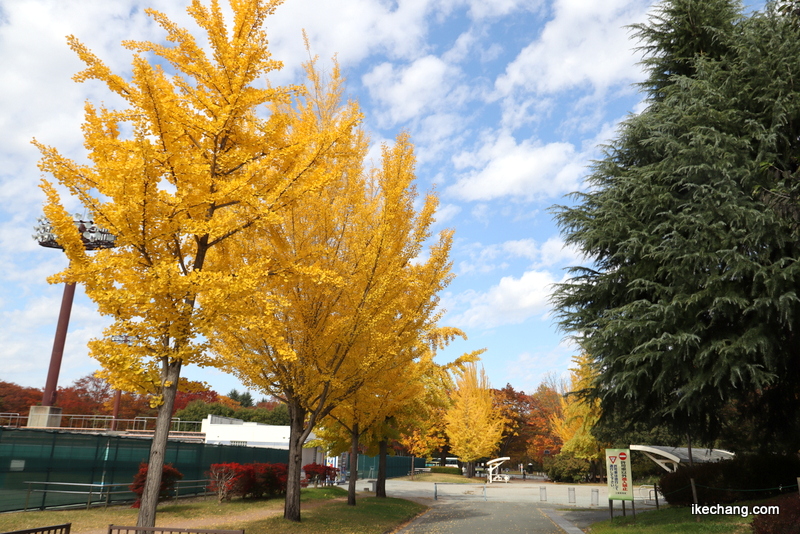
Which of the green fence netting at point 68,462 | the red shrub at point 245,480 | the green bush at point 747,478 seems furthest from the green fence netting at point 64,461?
the green bush at point 747,478

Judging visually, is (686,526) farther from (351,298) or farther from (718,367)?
(351,298)

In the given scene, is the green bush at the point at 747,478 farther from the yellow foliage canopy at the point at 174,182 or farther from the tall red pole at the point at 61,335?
the tall red pole at the point at 61,335

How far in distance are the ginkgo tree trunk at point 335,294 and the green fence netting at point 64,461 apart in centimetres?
704

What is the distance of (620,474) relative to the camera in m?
14.6

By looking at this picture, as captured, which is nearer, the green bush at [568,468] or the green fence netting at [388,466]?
the green fence netting at [388,466]

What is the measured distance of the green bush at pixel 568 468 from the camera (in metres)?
43.9

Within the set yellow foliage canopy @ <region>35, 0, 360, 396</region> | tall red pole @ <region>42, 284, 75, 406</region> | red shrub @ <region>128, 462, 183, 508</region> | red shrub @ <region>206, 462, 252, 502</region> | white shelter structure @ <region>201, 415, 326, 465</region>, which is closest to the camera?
yellow foliage canopy @ <region>35, 0, 360, 396</region>

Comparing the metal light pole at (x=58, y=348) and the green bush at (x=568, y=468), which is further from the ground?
the metal light pole at (x=58, y=348)

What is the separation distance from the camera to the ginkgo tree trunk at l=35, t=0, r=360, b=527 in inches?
307

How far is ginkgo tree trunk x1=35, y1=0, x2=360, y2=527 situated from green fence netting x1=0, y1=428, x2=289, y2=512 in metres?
8.44

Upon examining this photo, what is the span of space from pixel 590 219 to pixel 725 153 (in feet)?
12.8

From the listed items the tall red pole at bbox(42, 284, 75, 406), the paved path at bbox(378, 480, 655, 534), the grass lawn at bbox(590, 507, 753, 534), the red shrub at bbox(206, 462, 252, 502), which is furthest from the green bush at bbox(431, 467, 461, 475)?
the grass lawn at bbox(590, 507, 753, 534)

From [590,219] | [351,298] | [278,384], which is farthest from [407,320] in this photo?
[590,219]

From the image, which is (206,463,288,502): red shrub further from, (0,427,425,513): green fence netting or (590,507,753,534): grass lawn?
(590,507,753,534): grass lawn
